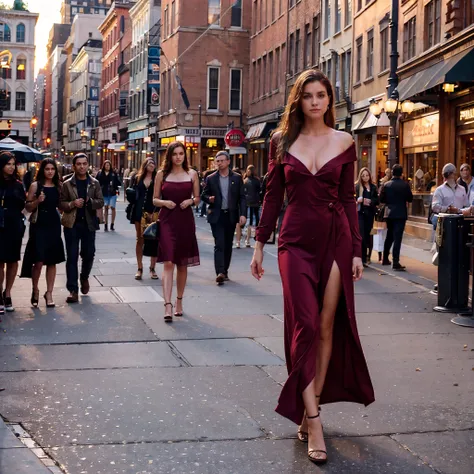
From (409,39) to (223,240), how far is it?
57.3ft

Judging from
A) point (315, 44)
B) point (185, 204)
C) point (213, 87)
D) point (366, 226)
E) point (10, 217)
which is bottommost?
point (366, 226)

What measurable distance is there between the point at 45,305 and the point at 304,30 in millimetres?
35124

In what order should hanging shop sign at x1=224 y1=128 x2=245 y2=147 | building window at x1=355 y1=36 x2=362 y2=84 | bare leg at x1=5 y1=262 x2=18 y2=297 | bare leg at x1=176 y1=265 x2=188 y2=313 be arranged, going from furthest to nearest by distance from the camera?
hanging shop sign at x1=224 y1=128 x2=245 y2=147 < building window at x1=355 y1=36 x2=362 y2=84 < bare leg at x1=5 y1=262 x2=18 y2=297 < bare leg at x1=176 y1=265 x2=188 y2=313

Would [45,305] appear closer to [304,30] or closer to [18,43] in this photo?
[304,30]

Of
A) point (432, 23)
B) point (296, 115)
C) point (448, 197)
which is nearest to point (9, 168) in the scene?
point (296, 115)

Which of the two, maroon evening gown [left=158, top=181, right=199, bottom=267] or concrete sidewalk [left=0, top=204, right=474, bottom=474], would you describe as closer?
concrete sidewalk [left=0, top=204, right=474, bottom=474]

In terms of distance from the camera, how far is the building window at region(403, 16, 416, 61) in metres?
29.0

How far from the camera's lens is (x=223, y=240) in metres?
14.1

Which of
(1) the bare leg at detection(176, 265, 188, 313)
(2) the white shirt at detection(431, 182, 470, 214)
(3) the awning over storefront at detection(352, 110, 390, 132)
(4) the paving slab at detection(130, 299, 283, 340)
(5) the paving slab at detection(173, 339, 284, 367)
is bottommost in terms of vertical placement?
(5) the paving slab at detection(173, 339, 284, 367)

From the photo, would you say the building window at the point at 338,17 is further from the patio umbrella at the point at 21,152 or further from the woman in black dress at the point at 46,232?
the woman in black dress at the point at 46,232

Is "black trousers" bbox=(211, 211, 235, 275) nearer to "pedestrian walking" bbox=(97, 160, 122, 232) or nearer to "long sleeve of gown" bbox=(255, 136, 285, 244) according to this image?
"long sleeve of gown" bbox=(255, 136, 285, 244)

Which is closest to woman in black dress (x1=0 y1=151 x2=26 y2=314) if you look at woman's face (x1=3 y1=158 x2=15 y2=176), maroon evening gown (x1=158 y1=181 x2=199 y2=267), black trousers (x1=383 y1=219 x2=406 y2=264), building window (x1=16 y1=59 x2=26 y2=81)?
woman's face (x1=3 y1=158 x2=15 y2=176)

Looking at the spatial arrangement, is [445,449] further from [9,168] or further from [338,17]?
[338,17]

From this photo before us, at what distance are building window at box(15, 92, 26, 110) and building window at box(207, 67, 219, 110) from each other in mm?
58241
